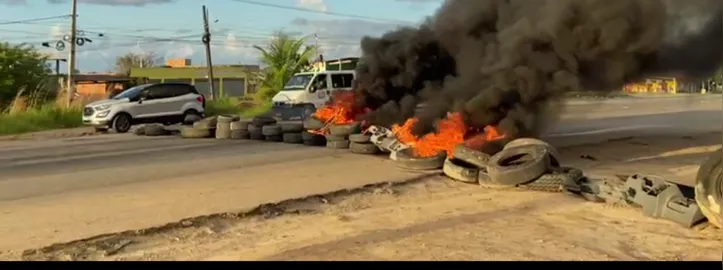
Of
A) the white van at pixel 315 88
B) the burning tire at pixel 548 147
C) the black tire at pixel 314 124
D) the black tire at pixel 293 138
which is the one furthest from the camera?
the white van at pixel 315 88

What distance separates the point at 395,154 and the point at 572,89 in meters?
2.97

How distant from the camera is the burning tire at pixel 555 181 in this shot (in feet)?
31.0

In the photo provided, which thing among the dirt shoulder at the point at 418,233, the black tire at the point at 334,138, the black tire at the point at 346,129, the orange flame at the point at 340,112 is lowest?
the dirt shoulder at the point at 418,233

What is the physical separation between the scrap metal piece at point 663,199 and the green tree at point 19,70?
32453 millimetres

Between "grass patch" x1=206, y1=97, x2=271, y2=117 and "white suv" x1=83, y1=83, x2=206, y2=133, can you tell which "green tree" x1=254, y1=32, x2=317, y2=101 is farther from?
"white suv" x1=83, y1=83, x2=206, y2=133

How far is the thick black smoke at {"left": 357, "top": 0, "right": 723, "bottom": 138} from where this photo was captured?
1168cm

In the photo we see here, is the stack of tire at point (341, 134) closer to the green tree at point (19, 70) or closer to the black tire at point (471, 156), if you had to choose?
the black tire at point (471, 156)

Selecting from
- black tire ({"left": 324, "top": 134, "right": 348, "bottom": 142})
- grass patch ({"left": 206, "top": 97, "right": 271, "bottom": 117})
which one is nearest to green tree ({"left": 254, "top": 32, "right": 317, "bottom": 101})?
grass patch ({"left": 206, "top": 97, "right": 271, "bottom": 117})

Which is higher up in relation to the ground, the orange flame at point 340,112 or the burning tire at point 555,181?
the orange flame at point 340,112

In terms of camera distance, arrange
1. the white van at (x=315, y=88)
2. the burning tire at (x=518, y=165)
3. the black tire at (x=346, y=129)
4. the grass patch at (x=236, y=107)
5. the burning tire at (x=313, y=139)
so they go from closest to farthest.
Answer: the burning tire at (x=518, y=165) < the black tire at (x=346, y=129) < the burning tire at (x=313, y=139) < the white van at (x=315, y=88) < the grass patch at (x=236, y=107)

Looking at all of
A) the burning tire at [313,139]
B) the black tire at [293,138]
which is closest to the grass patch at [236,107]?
the black tire at [293,138]

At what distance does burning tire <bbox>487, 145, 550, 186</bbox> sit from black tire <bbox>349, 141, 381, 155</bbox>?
3.73m
